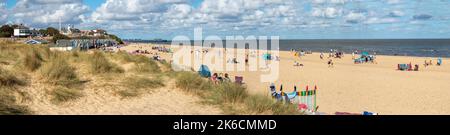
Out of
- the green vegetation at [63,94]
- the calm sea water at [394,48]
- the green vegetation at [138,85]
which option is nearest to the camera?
the green vegetation at [63,94]

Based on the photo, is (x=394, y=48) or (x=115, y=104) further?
(x=394, y=48)

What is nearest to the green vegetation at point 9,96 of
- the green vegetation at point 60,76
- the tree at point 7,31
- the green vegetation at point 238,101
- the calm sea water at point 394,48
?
the green vegetation at point 60,76

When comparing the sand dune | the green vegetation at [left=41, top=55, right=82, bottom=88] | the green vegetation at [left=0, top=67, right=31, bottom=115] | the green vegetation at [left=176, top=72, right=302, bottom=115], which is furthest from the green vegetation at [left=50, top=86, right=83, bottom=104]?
the green vegetation at [left=176, top=72, right=302, bottom=115]

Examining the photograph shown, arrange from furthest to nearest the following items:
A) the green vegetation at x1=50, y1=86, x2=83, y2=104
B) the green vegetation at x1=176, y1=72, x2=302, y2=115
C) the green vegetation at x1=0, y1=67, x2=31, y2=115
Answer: the green vegetation at x1=50, y1=86, x2=83, y2=104, the green vegetation at x1=176, y1=72, x2=302, y2=115, the green vegetation at x1=0, y1=67, x2=31, y2=115

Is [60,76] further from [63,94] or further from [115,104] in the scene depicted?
[115,104]

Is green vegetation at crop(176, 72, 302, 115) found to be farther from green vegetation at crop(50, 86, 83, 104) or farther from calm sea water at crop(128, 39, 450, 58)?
calm sea water at crop(128, 39, 450, 58)

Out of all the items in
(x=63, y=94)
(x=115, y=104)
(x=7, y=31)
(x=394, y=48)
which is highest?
(x=7, y=31)

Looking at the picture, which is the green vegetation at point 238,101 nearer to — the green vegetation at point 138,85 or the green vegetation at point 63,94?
the green vegetation at point 138,85

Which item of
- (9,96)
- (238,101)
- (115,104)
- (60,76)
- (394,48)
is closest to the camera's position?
(9,96)

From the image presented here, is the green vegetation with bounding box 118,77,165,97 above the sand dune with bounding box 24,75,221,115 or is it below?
above

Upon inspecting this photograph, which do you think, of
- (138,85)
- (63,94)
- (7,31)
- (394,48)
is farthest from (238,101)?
(394,48)

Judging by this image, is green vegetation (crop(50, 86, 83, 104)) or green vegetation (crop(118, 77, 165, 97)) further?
green vegetation (crop(118, 77, 165, 97))

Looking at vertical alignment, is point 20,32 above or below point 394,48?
above
